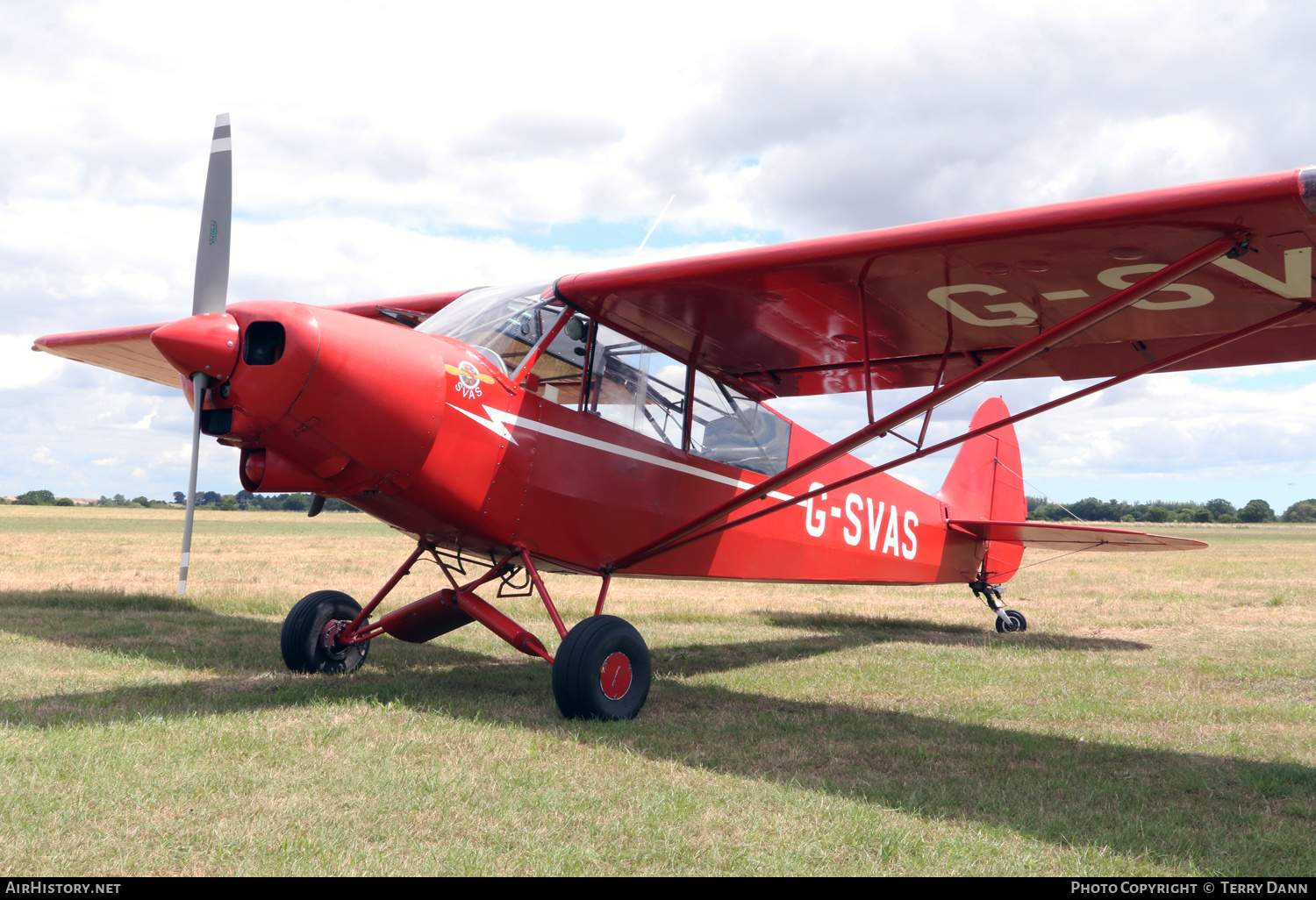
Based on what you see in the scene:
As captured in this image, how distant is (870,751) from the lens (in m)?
5.05

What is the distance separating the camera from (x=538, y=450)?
604 cm

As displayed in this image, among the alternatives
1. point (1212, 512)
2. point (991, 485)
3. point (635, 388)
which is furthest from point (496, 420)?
point (1212, 512)

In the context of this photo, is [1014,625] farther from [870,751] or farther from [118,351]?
[118,351]

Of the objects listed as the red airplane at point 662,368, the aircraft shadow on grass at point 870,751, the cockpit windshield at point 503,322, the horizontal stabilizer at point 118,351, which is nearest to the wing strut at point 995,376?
the red airplane at point 662,368

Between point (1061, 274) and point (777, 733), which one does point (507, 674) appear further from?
point (1061, 274)

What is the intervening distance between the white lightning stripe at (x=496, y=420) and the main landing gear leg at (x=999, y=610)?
7512mm

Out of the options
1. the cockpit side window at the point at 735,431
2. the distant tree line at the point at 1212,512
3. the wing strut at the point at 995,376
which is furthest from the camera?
the distant tree line at the point at 1212,512

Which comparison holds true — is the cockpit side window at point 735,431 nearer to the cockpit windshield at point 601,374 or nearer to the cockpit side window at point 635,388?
the cockpit windshield at point 601,374

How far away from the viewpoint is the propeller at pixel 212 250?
514 cm

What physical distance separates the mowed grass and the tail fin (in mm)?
1568

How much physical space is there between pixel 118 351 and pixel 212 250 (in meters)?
5.87

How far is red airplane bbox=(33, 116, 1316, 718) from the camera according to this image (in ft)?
15.9

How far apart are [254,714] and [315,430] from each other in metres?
1.76

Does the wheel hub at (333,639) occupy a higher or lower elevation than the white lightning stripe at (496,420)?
lower
